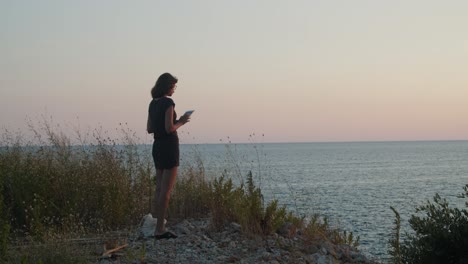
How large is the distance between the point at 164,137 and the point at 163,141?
0.06m

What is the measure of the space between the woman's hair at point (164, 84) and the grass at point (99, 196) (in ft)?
6.05

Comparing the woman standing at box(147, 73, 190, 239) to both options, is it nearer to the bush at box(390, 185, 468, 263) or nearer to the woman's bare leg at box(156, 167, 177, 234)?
the woman's bare leg at box(156, 167, 177, 234)

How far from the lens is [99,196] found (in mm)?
8703

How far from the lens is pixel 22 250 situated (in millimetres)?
6316

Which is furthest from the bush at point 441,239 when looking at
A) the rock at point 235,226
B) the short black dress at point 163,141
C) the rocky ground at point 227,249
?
the short black dress at point 163,141

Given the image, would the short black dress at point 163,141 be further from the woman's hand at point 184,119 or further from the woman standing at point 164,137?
the woman's hand at point 184,119

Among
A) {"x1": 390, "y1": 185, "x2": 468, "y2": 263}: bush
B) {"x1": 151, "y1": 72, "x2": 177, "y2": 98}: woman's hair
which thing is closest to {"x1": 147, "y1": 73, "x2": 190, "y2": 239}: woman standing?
{"x1": 151, "y1": 72, "x2": 177, "y2": 98}: woman's hair

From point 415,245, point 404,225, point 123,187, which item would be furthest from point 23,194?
point 404,225

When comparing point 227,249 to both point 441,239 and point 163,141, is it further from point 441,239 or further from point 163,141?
point 441,239

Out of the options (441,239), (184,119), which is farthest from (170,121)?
(441,239)

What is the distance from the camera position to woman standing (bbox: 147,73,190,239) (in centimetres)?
726

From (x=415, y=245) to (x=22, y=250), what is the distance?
17.3 feet

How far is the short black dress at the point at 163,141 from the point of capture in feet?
23.9

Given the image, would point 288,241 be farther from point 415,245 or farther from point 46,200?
point 46,200
